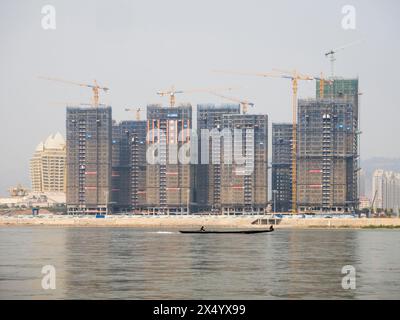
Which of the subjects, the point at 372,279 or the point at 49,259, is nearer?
the point at 372,279

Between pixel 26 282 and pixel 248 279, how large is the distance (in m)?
21.7

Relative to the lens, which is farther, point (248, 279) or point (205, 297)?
point (248, 279)

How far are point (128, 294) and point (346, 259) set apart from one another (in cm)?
4993

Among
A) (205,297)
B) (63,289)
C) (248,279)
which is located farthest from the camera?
(248,279)

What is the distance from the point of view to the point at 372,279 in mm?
90188

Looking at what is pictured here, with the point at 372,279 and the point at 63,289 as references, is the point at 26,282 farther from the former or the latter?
the point at 372,279

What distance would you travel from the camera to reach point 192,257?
119m
